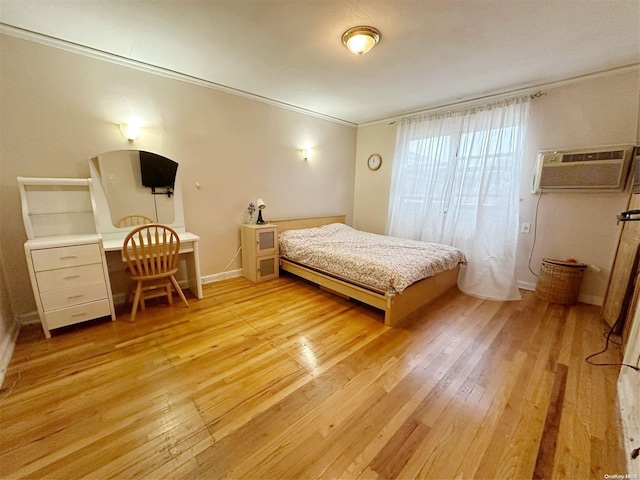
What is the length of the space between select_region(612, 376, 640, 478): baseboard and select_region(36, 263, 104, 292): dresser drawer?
353 cm

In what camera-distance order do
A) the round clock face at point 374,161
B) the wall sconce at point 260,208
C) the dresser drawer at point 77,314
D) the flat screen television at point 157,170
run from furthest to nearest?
the round clock face at point 374,161 < the wall sconce at point 260,208 < the flat screen television at point 157,170 < the dresser drawer at point 77,314

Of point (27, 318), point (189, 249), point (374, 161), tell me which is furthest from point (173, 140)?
point (374, 161)

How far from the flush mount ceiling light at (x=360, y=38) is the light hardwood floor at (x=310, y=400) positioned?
2371 mm

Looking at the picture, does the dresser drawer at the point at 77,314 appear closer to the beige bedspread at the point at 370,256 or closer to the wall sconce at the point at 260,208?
the wall sconce at the point at 260,208

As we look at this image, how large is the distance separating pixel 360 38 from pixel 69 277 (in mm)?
3012

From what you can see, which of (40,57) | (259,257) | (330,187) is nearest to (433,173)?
(330,187)

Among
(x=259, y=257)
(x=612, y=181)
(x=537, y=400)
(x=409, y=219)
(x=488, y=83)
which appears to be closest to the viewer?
(x=537, y=400)

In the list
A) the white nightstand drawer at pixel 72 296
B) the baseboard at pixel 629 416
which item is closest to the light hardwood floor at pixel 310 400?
the baseboard at pixel 629 416

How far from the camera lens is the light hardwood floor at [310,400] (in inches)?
46.0

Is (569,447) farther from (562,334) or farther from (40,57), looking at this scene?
(40,57)

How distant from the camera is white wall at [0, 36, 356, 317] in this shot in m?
2.13

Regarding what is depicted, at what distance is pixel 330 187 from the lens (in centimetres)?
454

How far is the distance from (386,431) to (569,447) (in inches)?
34.8

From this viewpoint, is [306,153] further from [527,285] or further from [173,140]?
[527,285]
